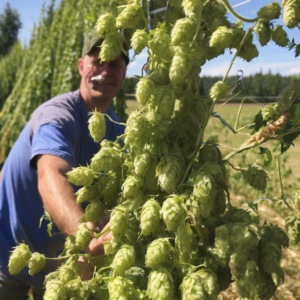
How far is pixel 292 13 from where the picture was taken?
83cm

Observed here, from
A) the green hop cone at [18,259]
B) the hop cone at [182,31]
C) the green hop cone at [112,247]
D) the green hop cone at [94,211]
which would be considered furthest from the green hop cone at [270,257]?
the green hop cone at [18,259]

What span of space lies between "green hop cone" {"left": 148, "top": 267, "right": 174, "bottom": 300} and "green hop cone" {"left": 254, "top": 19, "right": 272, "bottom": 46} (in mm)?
720

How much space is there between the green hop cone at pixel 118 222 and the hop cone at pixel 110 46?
45cm

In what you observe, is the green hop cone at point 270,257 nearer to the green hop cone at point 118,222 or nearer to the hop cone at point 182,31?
the green hop cone at point 118,222

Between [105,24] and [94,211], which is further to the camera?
[94,211]

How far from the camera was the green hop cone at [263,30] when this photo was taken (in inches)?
35.9

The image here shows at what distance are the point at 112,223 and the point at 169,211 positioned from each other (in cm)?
16

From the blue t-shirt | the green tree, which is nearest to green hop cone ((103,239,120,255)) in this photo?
the blue t-shirt

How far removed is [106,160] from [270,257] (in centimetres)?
54

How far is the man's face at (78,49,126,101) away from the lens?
232 centimetres

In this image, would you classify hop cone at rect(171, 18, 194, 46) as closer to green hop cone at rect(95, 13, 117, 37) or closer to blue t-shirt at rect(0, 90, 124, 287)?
green hop cone at rect(95, 13, 117, 37)

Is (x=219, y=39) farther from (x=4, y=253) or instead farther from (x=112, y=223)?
(x=4, y=253)

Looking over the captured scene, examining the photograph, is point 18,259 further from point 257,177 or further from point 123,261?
point 257,177

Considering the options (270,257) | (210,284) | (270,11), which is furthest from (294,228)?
(270,11)
